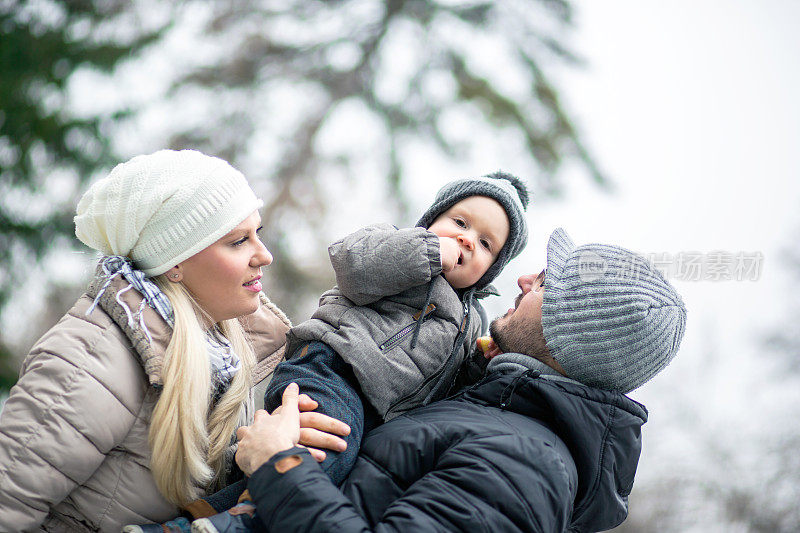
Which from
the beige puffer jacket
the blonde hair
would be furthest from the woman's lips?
the beige puffer jacket

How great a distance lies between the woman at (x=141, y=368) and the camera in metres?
1.50

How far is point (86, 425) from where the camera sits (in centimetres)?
152

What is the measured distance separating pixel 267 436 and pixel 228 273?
480mm

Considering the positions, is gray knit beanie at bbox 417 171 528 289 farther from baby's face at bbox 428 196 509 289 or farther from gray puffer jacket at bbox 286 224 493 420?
gray puffer jacket at bbox 286 224 493 420

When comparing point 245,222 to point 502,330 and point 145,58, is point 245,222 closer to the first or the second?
point 502,330

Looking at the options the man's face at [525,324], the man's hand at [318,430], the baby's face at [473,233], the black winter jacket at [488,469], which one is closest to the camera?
the black winter jacket at [488,469]

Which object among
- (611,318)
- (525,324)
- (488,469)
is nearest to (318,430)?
(488,469)

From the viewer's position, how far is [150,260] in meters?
1.74

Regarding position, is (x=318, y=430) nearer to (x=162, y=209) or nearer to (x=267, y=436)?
(x=267, y=436)

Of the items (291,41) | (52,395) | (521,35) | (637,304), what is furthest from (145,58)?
(637,304)

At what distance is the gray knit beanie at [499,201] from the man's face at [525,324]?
0.11 meters

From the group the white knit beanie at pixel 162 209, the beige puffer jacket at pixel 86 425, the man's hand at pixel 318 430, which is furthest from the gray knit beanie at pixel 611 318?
the beige puffer jacket at pixel 86 425

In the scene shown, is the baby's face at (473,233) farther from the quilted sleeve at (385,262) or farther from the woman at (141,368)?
the woman at (141,368)

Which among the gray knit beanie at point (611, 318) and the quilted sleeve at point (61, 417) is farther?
the gray knit beanie at point (611, 318)
